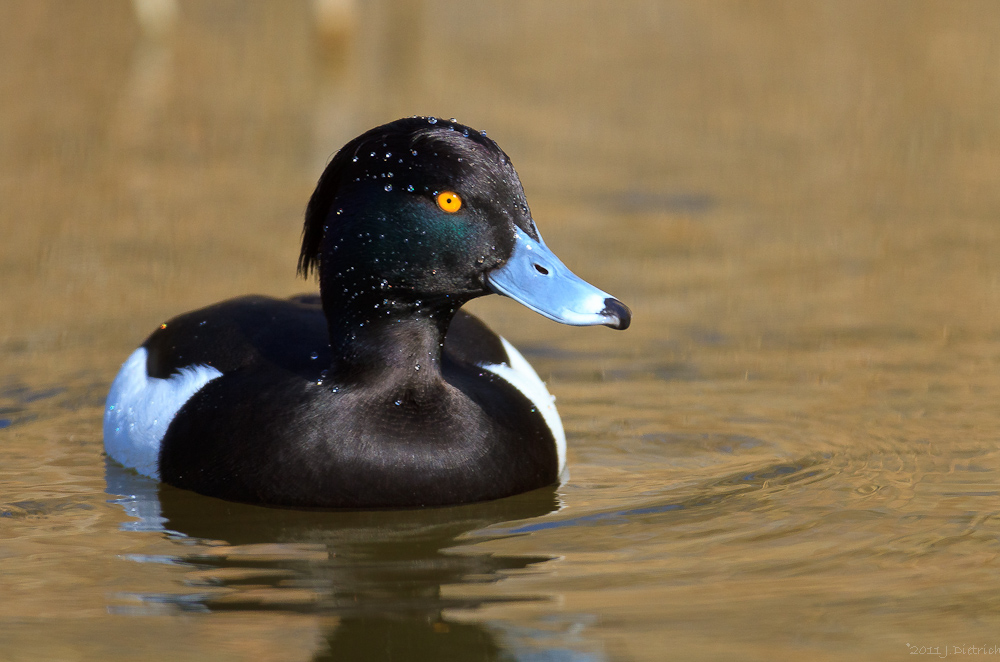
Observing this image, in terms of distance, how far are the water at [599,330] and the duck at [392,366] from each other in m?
0.15

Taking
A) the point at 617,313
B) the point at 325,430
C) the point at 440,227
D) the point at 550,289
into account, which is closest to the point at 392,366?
the point at 325,430

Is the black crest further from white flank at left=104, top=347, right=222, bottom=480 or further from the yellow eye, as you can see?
white flank at left=104, top=347, right=222, bottom=480

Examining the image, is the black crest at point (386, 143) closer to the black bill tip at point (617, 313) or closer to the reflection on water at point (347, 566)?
the black bill tip at point (617, 313)

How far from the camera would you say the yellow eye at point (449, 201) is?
456 centimetres

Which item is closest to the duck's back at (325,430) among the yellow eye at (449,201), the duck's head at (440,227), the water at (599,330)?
the water at (599,330)

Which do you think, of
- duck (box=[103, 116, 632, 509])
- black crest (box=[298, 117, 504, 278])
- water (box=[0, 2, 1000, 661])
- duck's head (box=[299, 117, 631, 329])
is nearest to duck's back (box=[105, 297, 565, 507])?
duck (box=[103, 116, 632, 509])

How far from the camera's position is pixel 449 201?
4.56 m

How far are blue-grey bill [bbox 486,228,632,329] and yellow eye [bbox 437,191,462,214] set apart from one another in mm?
205

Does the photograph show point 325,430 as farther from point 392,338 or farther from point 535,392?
point 535,392

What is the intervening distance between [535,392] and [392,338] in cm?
85

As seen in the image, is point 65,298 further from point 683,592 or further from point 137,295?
point 683,592

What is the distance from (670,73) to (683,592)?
399 inches

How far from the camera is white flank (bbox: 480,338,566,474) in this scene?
532 cm

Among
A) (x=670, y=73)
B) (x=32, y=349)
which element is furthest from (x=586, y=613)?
(x=670, y=73)
